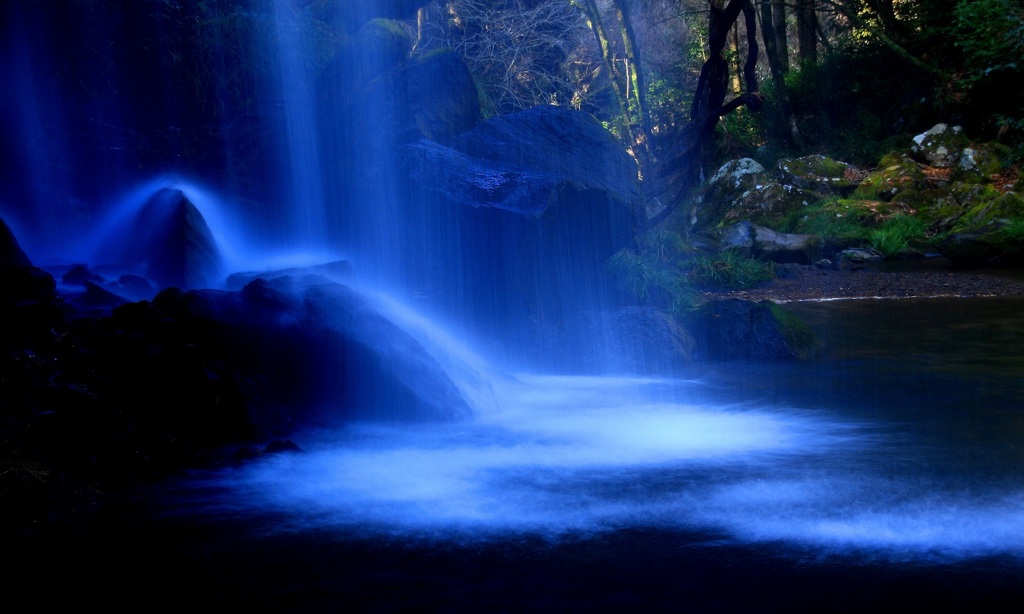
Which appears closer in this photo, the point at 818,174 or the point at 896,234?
the point at 896,234

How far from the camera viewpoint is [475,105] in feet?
38.1

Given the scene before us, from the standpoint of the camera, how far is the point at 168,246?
7.82 m

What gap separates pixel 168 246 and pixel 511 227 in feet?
11.7

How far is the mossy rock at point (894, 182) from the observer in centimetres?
1706

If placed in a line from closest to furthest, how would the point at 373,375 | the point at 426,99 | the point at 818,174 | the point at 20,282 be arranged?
the point at 20,282 < the point at 373,375 < the point at 426,99 < the point at 818,174

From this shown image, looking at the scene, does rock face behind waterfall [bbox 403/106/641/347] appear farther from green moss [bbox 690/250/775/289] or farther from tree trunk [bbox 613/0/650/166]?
tree trunk [bbox 613/0/650/166]

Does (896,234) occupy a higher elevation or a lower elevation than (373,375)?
higher

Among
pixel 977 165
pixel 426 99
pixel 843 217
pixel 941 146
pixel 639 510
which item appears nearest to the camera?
pixel 639 510

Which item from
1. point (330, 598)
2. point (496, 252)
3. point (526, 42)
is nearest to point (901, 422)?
point (330, 598)

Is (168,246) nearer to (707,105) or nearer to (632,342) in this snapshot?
(632,342)

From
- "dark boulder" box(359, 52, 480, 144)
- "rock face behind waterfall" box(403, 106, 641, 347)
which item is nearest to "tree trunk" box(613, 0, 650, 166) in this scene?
"dark boulder" box(359, 52, 480, 144)

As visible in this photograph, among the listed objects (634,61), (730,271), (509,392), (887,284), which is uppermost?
(634,61)

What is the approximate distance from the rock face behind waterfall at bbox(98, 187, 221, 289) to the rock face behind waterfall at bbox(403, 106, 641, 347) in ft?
7.36

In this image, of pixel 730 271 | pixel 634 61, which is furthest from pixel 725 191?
pixel 730 271
